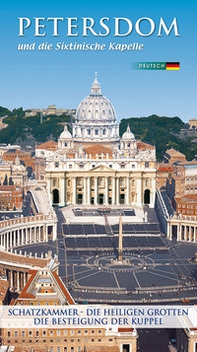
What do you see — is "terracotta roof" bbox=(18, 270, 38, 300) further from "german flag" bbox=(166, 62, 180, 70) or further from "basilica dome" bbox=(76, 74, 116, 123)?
"basilica dome" bbox=(76, 74, 116, 123)

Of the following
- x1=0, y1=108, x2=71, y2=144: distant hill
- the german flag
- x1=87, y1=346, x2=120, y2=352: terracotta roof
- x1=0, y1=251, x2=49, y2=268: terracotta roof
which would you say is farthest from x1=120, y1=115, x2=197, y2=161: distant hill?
x1=87, y1=346, x2=120, y2=352: terracotta roof

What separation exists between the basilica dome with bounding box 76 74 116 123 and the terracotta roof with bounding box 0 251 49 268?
201 feet

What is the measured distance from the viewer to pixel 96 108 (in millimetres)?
130375

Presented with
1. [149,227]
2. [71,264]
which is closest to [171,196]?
[149,227]

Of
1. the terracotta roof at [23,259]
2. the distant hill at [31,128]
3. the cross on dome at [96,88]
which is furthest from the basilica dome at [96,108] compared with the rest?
the terracotta roof at [23,259]

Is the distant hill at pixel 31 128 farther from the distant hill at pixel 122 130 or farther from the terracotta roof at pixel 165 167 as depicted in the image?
the terracotta roof at pixel 165 167

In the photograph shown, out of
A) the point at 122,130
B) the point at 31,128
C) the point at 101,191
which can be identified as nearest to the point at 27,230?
the point at 101,191

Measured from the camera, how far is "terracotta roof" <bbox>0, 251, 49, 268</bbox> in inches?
2594

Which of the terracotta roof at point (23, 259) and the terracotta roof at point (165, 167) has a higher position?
the terracotta roof at point (165, 167)

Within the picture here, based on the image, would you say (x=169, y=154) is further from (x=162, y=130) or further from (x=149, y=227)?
(x=162, y=130)

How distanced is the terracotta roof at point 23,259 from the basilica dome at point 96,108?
61.2 meters

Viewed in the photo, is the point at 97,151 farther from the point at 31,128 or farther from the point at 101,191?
the point at 31,128

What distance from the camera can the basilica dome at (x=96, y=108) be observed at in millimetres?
129500

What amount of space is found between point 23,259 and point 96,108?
213 ft
